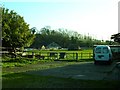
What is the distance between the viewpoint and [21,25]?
45344 mm

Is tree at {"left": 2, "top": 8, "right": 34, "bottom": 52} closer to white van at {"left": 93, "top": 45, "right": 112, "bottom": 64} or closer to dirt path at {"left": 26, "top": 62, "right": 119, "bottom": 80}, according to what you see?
white van at {"left": 93, "top": 45, "right": 112, "bottom": 64}

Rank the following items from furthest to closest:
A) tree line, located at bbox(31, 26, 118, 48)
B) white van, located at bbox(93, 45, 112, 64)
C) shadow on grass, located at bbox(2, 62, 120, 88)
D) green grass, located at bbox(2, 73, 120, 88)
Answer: tree line, located at bbox(31, 26, 118, 48) < white van, located at bbox(93, 45, 112, 64) < shadow on grass, located at bbox(2, 62, 120, 88) < green grass, located at bbox(2, 73, 120, 88)

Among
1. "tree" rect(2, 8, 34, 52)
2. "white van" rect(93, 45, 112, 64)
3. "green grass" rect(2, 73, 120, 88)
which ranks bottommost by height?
"green grass" rect(2, 73, 120, 88)

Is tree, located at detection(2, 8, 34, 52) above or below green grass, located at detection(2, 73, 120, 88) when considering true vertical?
above

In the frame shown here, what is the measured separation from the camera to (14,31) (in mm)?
43438

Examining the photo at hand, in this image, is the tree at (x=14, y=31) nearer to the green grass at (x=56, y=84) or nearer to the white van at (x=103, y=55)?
the white van at (x=103, y=55)

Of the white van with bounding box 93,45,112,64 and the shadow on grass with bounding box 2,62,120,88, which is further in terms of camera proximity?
the white van with bounding box 93,45,112,64

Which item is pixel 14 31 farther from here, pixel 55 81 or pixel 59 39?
pixel 59 39

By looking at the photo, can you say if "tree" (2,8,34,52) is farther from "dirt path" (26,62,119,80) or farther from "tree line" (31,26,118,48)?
"tree line" (31,26,118,48)

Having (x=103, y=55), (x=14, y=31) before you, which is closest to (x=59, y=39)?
(x=14, y=31)

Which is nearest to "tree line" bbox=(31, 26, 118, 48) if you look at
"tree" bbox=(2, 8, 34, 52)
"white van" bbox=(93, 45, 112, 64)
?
"tree" bbox=(2, 8, 34, 52)

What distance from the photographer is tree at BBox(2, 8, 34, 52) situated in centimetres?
4181

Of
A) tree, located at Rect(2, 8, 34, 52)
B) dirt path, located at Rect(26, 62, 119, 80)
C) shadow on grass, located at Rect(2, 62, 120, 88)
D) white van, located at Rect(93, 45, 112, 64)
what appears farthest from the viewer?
tree, located at Rect(2, 8, 34, 52)

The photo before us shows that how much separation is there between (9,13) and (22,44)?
5526 millimetres
